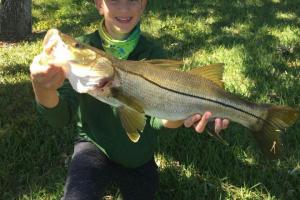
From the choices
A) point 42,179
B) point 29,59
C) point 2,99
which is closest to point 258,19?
point 29,59

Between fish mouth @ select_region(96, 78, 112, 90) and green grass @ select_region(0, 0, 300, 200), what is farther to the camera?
green grass @ select_region(0, 0, 300, 200)

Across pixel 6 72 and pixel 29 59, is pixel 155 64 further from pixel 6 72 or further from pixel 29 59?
pixel 29 59

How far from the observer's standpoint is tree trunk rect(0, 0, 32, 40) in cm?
893

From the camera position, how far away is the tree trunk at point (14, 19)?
29.3 feet

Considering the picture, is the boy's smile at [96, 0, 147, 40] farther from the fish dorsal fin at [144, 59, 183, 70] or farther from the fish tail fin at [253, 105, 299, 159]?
the fish tail fin at [253, 105, 299, 159]

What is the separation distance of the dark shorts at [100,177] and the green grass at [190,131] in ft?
1.04

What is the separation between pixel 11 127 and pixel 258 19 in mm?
5607

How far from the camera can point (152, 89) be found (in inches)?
116

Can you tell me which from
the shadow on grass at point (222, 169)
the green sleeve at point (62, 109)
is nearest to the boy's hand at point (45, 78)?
the green sleeve at point (62, 109)

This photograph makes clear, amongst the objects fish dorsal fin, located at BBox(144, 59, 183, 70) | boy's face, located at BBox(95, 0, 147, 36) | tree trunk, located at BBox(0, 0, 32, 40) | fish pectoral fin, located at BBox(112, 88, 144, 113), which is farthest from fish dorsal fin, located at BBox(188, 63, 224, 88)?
tree trunk, located at BBox(0, 0, 32, 40)

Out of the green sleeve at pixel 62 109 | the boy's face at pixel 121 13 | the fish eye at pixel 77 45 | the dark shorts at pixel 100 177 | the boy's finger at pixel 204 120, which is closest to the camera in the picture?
the fish eye at pixel 77 45

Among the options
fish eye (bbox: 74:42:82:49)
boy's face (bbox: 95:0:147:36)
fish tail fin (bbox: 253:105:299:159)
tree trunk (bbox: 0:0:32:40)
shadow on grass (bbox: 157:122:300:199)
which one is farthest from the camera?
tree trunk (bbox: 0:0:32:40)

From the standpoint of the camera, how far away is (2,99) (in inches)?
236

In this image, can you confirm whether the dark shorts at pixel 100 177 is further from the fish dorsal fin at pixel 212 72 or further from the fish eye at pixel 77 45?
the fish eye at pixel 77 45
